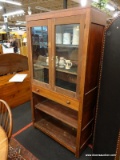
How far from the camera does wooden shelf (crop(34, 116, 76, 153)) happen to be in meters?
1.90

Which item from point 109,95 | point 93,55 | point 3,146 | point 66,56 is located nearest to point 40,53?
point 66,56

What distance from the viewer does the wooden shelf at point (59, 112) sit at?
1839 mm

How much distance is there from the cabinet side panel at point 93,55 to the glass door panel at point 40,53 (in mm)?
599

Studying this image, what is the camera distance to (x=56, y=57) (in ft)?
5.47

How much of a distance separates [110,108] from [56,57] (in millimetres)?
865

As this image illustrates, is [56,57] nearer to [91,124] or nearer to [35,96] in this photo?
[35,96]

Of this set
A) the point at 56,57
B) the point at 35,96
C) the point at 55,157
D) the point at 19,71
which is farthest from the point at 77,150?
the point at 19,71

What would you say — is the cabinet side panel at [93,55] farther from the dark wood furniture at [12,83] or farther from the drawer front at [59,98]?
the dark wood furniture at [12,83]

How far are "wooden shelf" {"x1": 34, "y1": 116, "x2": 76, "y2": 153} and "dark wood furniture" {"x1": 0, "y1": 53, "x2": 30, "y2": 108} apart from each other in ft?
3.07

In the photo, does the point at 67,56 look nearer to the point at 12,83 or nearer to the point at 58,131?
the point at 58,131

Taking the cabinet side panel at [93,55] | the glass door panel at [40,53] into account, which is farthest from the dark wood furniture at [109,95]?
the glass door panel at [40,53]

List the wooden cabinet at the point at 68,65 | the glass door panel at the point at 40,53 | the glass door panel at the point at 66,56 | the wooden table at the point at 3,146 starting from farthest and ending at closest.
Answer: the glass door panel at the point at 40,53, the glass door panel at the point at 66,56, the wooden cabinet at the point at 68,65, the wooden table at the point at 3,146

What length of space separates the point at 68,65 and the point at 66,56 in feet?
0.39

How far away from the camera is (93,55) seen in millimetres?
1445
